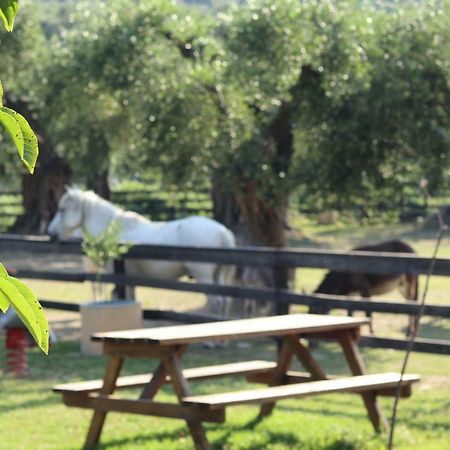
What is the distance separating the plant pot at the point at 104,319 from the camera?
39.0 ft

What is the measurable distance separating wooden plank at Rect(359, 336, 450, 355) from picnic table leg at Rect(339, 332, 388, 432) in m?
2.45

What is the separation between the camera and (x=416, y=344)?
388 inches

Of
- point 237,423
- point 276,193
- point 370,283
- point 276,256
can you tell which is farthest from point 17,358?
point 276,193

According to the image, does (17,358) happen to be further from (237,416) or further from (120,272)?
(120,272)

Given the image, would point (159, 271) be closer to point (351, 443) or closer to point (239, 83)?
point (239, 83)

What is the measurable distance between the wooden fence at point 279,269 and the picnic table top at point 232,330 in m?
2.77

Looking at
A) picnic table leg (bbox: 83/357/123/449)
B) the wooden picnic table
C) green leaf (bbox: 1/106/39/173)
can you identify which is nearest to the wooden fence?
the wooden picnic table

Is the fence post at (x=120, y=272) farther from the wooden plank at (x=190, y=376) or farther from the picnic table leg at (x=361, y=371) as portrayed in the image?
the picnic table leg at (x=361, y=371)

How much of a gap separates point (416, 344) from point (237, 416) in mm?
2466

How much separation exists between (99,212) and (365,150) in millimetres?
3541

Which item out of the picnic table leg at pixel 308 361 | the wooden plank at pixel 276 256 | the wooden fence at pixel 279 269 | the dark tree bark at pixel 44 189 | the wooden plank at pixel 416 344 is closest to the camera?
the picnic table leg at pixel 308 361

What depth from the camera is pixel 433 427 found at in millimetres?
7609

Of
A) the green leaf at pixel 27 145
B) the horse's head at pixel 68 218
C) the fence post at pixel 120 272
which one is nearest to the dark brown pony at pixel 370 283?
the fence post at pixel 120 272

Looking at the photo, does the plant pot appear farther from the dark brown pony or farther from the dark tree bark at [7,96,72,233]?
the dark tree bark at [7,96,72,233]
